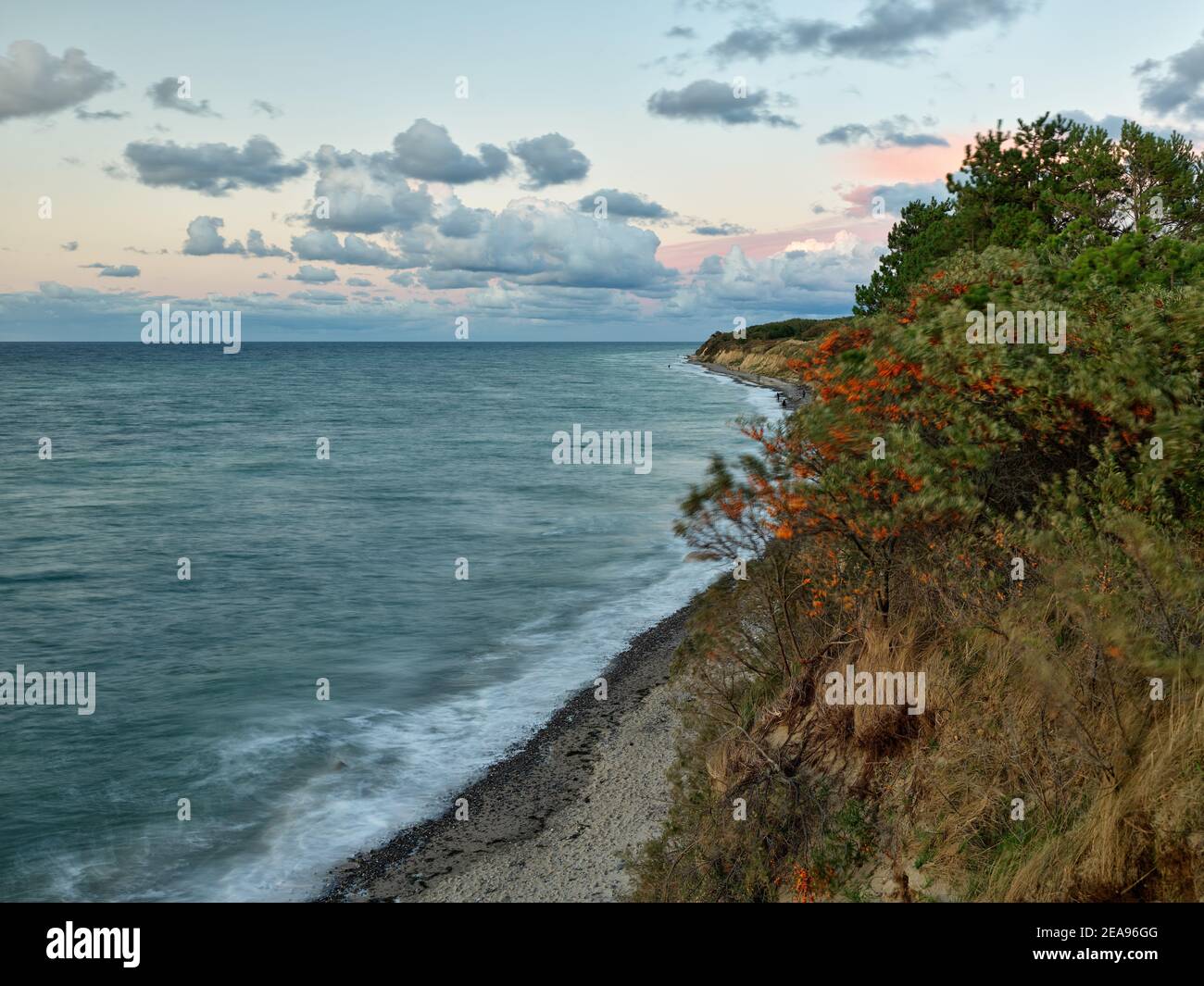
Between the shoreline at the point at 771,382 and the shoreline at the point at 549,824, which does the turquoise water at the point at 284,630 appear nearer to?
the shoreline at the point at 549,824

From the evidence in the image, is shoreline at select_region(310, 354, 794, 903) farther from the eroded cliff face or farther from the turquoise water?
the eroded cliff face

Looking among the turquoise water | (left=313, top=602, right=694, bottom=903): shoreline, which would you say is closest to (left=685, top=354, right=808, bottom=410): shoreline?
the turquoise water

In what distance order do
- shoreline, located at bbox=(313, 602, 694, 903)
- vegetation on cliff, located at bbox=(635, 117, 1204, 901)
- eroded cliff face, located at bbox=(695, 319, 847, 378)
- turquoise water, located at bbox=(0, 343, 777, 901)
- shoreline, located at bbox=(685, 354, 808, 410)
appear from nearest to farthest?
vegetation on cliff, located at bbox=(635, 117, 1204, 901) < shoreline, located at bbox=(313, 602, 694, 903) < turquoise water, located at bbox=(0, 343, 777, 901) < shoreline, located at bbox=(685, 354, 808, 410) < eroded cliff face, located at bbox=(695, 319, 847, 378)

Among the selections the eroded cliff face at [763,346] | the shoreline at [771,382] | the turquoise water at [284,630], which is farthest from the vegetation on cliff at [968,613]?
the eroded cliff face at [763,346]

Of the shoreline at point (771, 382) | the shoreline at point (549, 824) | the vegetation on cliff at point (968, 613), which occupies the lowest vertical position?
the shoreline at point (549, 824)

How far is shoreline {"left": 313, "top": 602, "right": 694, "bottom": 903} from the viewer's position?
38.7 ft

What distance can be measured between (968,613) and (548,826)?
7.43 m

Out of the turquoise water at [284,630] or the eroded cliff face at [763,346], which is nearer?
the turquoise water at [284,630]

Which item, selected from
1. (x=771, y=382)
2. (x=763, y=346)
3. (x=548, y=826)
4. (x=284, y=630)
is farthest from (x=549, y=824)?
(x=763, y=346)

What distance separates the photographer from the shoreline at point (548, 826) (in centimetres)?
1178

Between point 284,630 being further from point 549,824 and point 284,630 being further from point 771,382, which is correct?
point 771,382

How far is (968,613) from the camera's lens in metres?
9.06

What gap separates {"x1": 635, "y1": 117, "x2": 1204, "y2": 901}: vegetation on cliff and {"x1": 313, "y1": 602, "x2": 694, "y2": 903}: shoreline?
1.77 metres

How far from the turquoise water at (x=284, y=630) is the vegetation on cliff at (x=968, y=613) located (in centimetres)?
307
